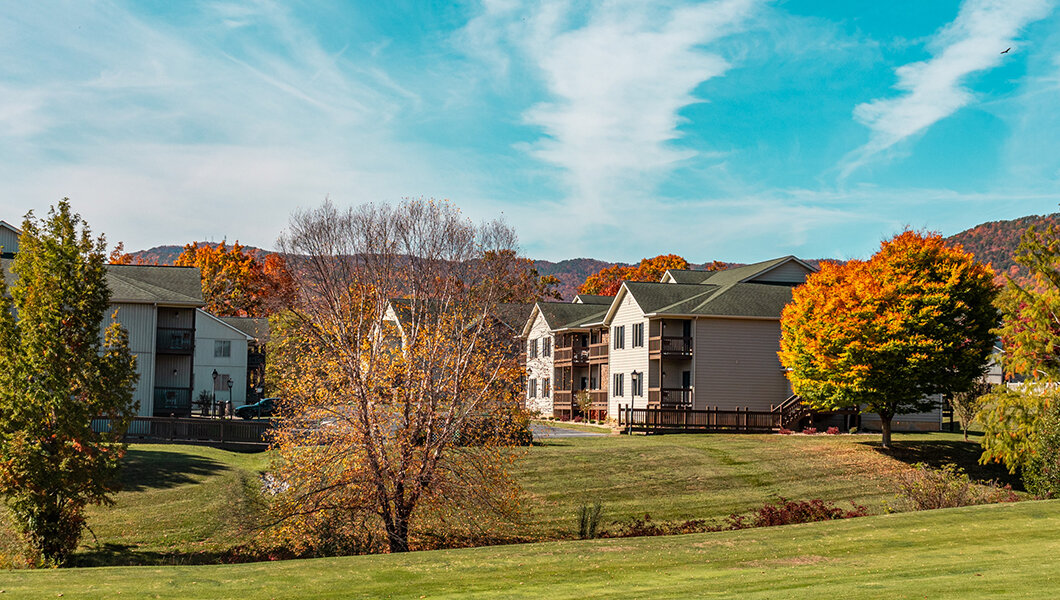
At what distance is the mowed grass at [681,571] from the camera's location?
12.9 metres

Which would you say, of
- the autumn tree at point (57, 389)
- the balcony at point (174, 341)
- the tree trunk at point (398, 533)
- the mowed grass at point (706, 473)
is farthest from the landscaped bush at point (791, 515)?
the balcony at point (174, 341)

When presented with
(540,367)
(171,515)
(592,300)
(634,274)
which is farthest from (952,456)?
(634,274)

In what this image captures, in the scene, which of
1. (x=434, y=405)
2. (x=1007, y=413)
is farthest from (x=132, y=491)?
(x=1007, y=413)

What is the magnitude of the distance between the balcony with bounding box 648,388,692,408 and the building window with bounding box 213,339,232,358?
3543 cm

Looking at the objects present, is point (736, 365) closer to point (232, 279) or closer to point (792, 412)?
point (792, 412)

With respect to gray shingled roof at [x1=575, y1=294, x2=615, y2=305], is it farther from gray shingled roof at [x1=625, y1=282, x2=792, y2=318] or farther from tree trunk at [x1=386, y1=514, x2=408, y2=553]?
tree trunk at [x1=386, y1=514, x2=408, y2=553]

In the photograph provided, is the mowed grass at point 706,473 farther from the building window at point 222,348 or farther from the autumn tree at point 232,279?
the autumn tree at point 232,279

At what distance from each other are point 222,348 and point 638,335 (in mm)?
34472

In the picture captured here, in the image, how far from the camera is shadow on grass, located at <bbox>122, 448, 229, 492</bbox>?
29977 millimetres

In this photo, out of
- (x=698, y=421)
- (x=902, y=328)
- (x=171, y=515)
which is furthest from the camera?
(x=698, y=421)

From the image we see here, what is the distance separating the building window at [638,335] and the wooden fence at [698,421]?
708 cm

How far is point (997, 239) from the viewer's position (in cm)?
18338

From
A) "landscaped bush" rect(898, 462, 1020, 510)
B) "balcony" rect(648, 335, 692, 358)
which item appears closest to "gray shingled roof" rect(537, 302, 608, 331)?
"balcony" rect(648, 335, 692, 358)

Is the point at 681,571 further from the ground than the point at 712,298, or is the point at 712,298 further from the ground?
the point at 712,298
